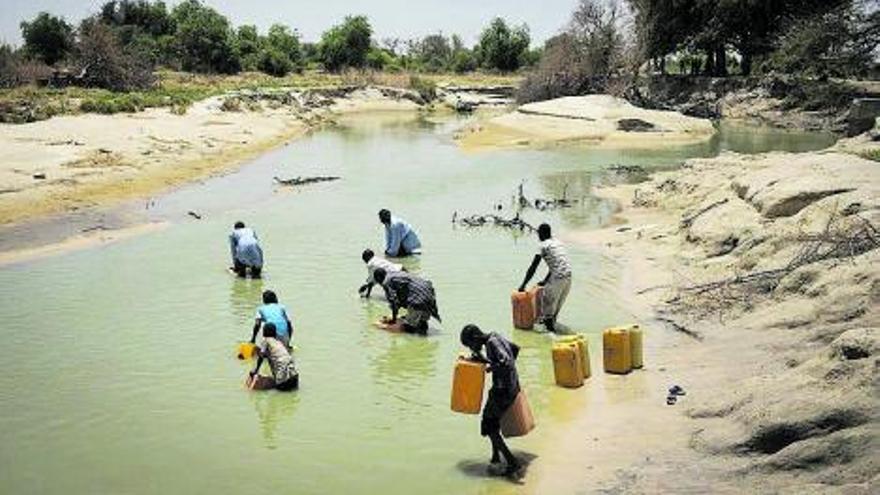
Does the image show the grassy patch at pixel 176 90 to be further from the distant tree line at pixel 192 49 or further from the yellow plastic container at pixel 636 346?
the yellow plastic container at pixel 636 346

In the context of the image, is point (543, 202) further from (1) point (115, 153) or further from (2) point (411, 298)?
(1) point (115, 153)

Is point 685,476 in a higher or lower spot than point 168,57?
lower

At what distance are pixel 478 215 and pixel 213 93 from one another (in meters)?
37.4

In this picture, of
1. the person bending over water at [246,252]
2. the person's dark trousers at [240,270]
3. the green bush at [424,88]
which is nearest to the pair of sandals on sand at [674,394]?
the person bending over water at [246,252]

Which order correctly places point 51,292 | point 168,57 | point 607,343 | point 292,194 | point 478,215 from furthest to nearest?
point 168,57 < point 292,194 < point 478,215 < point 51,292 < point 607,343

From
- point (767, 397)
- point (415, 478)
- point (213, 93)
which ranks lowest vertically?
point (415, 478)

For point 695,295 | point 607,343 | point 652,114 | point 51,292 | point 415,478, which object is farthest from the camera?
point 652,114

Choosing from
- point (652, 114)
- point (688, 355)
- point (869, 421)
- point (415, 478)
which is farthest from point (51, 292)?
point (652, 114)

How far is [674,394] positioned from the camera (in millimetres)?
10875

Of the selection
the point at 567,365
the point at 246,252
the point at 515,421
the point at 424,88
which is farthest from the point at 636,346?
the point at 424,88

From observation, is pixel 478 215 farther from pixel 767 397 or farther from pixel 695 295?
pixel 767 397

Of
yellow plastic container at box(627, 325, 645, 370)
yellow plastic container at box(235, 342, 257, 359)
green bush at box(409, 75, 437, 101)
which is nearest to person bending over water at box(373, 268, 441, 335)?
yellow plastic container at box(235, 342, 257, 359)

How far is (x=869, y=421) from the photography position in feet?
26.2

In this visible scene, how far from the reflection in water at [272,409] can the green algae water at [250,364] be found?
0.03m
